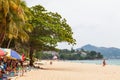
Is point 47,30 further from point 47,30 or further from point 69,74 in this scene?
point 69,74

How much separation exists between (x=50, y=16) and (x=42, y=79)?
2015 centimetres

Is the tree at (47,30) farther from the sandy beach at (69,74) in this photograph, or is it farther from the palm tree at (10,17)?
the palm tree at (10,17)

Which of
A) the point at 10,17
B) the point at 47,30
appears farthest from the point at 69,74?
the point at 47,30

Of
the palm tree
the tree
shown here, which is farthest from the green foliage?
the palm tree

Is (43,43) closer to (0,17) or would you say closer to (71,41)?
(71,41)

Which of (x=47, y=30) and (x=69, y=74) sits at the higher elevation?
(x=47, y=30)

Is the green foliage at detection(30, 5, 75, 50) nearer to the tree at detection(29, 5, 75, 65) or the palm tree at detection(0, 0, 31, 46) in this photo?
the tree at detection(29, 5, 75, 65)

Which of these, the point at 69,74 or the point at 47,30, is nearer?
the point at 69,74

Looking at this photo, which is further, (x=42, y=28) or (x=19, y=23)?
(x=42, y=28)

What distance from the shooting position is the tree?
4309 centimetres

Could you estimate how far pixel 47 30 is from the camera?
44344mm

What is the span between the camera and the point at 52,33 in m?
44.8

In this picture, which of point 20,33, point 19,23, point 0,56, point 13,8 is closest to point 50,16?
point 20,33

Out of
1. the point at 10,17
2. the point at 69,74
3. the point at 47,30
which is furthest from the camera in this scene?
the point at 47,30
